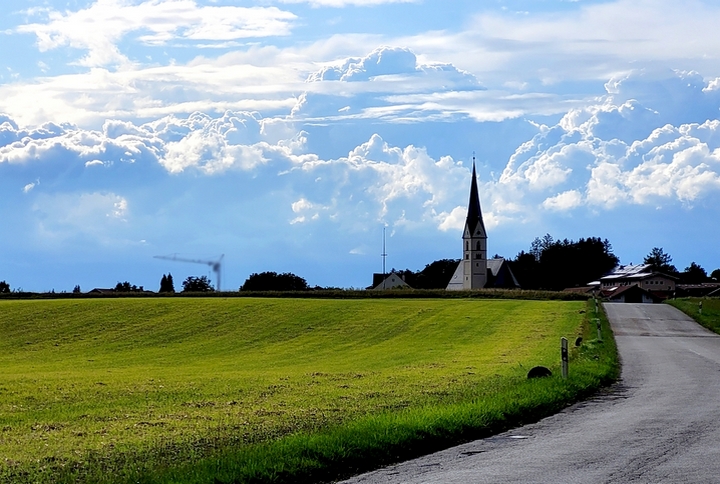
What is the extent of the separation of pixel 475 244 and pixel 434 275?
36252 millimetres

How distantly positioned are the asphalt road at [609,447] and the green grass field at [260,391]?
78cm

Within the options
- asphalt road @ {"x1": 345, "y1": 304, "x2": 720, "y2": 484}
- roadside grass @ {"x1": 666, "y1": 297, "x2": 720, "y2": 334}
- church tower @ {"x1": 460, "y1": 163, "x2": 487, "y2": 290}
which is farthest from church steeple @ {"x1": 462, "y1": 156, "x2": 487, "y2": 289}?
asphalt road @ {"x1": 345, "y1": 304, "x2": 720, "y2": 484}

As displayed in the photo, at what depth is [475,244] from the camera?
15975cm

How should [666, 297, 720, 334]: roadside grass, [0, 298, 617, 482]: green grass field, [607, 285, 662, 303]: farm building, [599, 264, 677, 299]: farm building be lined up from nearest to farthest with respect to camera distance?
[0, 298, 617, 482]: green grass field < [666, 297, 720, 334]: roadside grass < [607, 285, 662, 303]: farm building < [599, 264, 677, 299]: farm building

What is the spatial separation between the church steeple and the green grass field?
326 ft

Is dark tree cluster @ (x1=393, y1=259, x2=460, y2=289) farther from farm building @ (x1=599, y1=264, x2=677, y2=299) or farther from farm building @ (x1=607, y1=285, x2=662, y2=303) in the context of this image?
farm building @ (x1=607, y1=285, x2=662, y2=303)

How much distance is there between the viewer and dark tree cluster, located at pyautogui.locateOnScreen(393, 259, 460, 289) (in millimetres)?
191500

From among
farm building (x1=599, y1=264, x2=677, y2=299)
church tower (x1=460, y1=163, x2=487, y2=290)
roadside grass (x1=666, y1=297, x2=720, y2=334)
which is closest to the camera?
roadside grass (x1=666, y1=297, x2=720, y2=334)

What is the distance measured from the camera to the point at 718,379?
78.1ft

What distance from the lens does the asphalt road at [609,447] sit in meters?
10.8

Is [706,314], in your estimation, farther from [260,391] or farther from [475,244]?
[475,244]

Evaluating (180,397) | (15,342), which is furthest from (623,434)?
(15,342)

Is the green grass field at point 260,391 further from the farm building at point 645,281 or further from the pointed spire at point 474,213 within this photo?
the farm building at point 645,281

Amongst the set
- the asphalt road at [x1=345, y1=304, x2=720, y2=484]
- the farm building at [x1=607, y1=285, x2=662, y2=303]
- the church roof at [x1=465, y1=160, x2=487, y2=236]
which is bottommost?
the asphalt road at [x1=345, y1=304, x2=720, y2=484]
